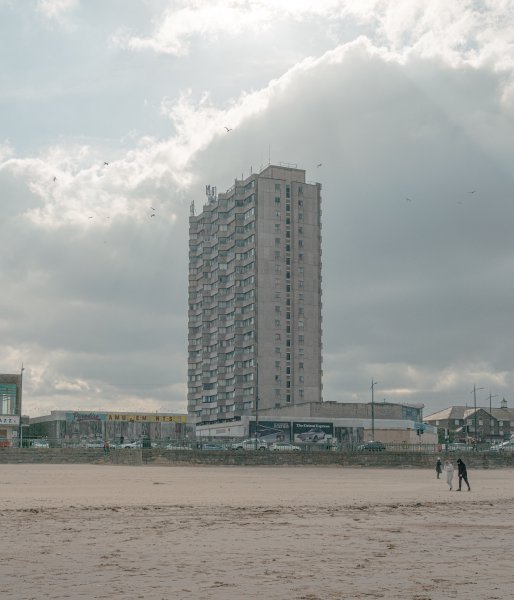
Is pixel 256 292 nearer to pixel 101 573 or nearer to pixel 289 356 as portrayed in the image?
pixel 289 356

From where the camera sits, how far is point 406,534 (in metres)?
24.8

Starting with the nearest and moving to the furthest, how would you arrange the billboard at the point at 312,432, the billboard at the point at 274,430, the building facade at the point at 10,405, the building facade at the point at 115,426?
1. the building facade at the point at 10,405
2. the billboard at the point at 274,430
3. the billboard at the point at 312,432
4. the building facade at the point at 115,426

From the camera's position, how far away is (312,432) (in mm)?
143000

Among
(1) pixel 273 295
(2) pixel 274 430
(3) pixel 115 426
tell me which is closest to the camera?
(2) pixel 274 430

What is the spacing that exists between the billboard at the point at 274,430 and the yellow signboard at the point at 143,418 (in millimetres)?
30513

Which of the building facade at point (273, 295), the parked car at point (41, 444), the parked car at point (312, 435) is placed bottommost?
the parked car at point (312, 435)

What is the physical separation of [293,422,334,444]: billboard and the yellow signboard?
3401cm

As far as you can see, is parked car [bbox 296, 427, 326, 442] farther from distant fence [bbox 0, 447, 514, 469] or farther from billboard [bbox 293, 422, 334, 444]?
distant fence [bbox 0, 447, 514, 469]

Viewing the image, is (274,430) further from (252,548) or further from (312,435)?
(252,548)

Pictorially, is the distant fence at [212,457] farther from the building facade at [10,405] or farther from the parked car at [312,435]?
the parked car at [312,435]

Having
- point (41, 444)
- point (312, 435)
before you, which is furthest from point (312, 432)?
point (41, 444)

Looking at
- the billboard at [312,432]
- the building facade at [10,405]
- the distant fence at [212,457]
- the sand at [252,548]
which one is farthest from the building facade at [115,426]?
the sand at [252,548]

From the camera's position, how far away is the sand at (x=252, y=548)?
1575 centimetres

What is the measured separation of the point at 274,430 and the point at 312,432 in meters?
Answer: 7.08
